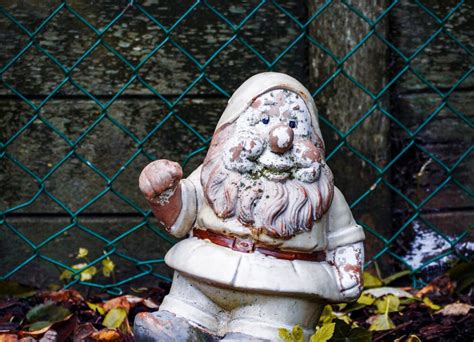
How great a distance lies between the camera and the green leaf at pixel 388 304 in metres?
2.85

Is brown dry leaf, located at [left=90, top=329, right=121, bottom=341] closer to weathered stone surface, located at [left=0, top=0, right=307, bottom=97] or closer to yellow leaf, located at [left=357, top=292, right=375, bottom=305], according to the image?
yellow leaf, located at [left=357, top=292, right=375, bottom=305]

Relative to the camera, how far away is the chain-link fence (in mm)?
3062

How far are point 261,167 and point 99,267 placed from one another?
46.2 inches

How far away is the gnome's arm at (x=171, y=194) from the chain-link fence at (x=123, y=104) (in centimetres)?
80

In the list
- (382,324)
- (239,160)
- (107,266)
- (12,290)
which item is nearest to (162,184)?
(239,160)

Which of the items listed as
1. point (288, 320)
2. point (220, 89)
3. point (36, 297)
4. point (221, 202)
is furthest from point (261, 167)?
point (36, 297)

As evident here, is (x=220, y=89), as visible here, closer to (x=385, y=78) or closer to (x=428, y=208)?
(x=385, y=78)

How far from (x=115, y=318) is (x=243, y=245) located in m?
0.71

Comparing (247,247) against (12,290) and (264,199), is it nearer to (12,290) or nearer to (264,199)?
(264,199)

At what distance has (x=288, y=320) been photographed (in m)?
2.13

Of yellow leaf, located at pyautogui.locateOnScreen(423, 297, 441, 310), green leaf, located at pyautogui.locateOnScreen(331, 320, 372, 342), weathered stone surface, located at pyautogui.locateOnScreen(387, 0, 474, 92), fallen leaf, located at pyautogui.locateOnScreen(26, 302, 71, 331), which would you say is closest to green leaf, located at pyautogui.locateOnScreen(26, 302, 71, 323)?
fallen leaf, located at pyautogui.locateOnScreen(26, 302, 71, 331)

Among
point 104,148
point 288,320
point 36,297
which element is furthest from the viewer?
point 104,148

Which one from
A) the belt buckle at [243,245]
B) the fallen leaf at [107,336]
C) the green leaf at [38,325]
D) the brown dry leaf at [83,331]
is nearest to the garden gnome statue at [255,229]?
the belt buckle at [243,245]

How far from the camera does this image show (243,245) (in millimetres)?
2135
